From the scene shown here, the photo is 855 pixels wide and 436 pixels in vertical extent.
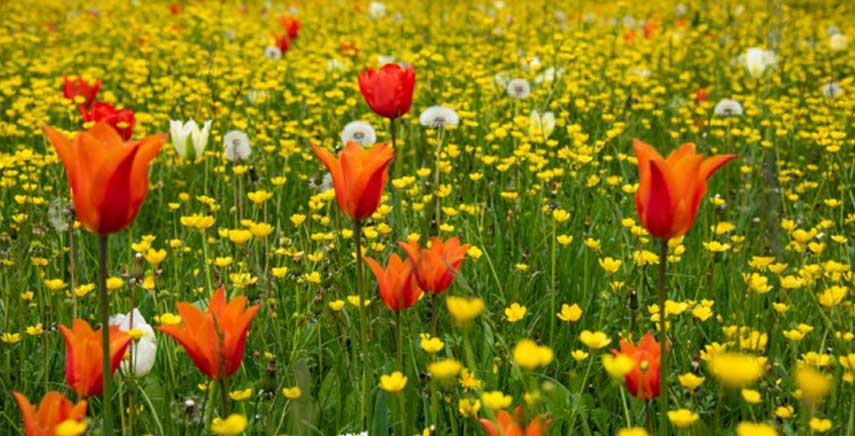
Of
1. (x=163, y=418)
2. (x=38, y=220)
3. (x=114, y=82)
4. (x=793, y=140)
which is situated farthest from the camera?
(x=114, y=82)

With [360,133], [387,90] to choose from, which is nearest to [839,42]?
[360,133]

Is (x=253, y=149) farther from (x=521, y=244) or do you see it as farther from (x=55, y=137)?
(x=55, y=137)

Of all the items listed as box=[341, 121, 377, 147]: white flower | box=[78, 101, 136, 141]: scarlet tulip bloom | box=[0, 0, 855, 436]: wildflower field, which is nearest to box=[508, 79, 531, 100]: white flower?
box=[0, 0, 855, 436]: wildflower field

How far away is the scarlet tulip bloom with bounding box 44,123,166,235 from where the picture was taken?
1.32m

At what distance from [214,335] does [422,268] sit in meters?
0.37

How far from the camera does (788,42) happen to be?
6.27 m

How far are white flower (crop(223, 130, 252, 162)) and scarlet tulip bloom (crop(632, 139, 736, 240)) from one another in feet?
6.51

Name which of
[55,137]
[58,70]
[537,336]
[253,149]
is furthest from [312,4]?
[55,137]

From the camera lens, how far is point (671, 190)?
56.4 inches

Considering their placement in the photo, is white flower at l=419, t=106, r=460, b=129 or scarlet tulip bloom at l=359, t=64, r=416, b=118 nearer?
scarlet tulip bloom at l=359, t=64, r=416, b=118

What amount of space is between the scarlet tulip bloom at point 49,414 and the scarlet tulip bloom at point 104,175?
22 cm

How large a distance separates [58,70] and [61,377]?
3.47 metres

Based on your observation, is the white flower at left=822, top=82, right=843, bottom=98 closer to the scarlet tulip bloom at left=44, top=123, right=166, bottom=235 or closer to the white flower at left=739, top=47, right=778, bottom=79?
the white flower at left=739, top=47, right=778, bottom=79

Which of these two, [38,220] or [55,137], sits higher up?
[55,137]
